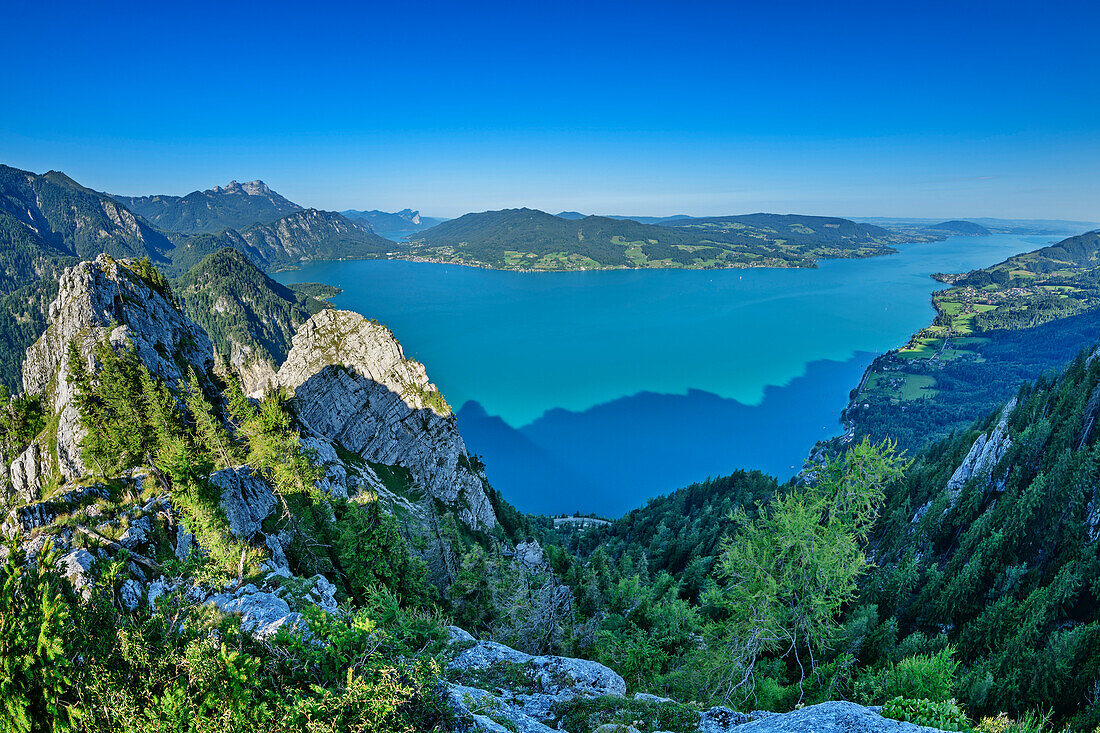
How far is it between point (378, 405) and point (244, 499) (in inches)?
1177

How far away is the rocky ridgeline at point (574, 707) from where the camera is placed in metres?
12.8

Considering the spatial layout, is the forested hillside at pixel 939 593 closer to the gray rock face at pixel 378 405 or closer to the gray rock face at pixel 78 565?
the gray rock face at pixel 378 405

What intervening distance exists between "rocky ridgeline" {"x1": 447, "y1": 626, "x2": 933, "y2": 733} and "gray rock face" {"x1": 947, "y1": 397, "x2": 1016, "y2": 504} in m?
38.7

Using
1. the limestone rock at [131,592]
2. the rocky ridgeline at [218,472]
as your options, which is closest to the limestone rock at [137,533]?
the rocky ridgeline at [218,472]

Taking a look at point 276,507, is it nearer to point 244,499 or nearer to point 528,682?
point 244,499

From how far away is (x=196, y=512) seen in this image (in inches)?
748

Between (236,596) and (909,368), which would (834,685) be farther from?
(909,368)

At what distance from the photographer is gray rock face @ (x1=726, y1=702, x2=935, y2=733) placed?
12.9m

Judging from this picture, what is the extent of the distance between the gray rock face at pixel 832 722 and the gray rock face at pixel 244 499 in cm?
2363

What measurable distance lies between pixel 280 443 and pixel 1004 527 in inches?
1916

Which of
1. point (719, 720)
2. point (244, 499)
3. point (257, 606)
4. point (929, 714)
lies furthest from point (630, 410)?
point (257, 606)

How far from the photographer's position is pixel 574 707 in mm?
14883


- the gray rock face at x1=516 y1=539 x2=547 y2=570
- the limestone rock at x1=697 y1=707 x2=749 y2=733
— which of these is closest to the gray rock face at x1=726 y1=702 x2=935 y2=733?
the limestone rock at x1=697 y1=707 x2=749 y2=733

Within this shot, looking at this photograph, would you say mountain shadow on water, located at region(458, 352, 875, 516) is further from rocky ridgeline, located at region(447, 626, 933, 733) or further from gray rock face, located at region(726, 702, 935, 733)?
gray rock face, located at region(726, 702, 935, 733)
